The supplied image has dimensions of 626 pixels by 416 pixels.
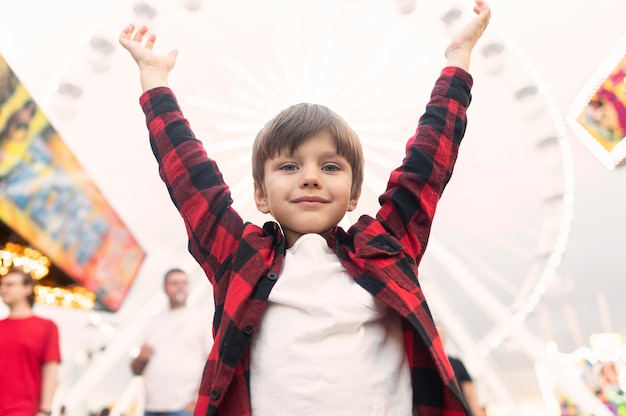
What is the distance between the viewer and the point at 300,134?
44.9 inches

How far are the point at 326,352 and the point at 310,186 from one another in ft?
0.99

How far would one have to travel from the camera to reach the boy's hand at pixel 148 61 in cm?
131

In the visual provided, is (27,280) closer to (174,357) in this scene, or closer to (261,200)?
(174,357)

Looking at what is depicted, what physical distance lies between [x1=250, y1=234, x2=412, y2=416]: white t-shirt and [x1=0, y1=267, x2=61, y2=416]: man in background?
181cm

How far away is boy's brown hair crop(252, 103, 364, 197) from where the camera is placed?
3.75ft

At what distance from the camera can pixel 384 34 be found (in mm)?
6234

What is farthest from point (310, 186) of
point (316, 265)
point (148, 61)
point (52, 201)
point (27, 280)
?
point (52, 201)

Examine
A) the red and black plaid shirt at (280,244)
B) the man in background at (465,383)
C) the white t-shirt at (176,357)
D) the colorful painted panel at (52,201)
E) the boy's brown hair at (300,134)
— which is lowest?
the man in background at (465,383)

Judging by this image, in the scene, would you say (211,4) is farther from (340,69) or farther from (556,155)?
(556,155)

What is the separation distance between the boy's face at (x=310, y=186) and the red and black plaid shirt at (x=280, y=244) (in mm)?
47

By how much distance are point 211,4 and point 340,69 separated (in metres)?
1.43

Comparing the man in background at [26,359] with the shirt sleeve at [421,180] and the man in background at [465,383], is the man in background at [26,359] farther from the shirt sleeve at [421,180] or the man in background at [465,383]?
the shirt sleeve at [421,180]

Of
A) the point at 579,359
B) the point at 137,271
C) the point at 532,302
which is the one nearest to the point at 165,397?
the point at 532,302

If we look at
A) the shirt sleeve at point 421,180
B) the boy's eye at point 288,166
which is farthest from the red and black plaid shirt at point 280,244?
the boy's eye at point 288,166
